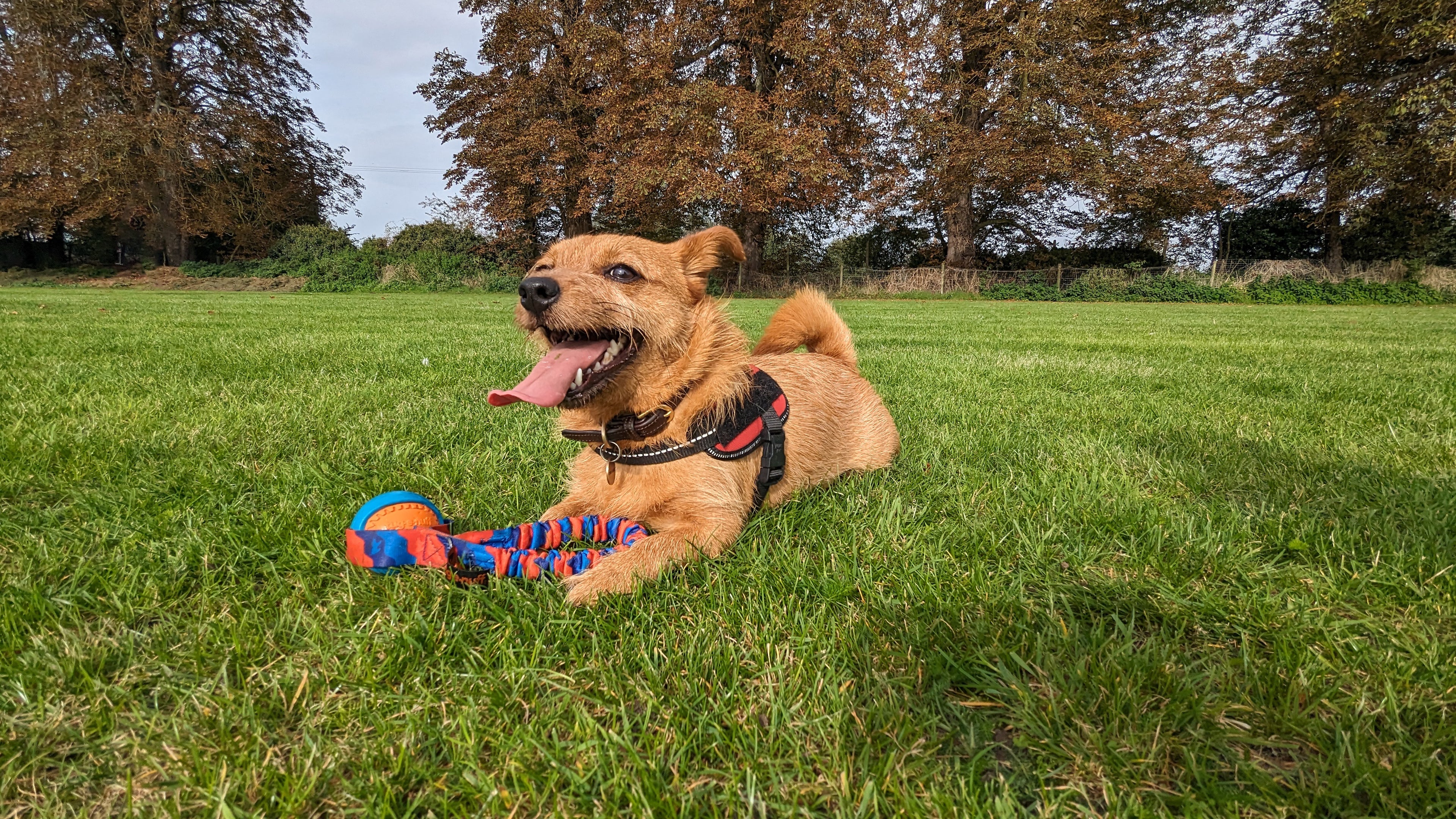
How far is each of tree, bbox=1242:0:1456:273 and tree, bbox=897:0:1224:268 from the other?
305cm

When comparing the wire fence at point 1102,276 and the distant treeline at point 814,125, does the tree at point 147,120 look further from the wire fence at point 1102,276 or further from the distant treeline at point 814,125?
the wire fence at point 1102,276

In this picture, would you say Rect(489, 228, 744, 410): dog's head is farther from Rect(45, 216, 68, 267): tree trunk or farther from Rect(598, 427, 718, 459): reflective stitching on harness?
Rect(45, 216, 68, 267): tree trunk

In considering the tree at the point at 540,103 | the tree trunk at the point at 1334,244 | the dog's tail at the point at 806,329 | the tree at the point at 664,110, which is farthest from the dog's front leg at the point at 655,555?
the tree trunk at the point at 1334,244

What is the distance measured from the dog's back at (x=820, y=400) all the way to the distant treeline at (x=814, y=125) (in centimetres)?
1928

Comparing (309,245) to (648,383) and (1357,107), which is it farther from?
(1357,107)

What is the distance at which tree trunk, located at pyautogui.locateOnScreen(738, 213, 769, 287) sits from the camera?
2691 cm

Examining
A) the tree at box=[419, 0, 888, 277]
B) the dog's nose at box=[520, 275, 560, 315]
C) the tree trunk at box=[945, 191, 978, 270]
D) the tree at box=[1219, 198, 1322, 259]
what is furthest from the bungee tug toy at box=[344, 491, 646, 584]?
the tree at box=[1219, 198, 1322, 259]

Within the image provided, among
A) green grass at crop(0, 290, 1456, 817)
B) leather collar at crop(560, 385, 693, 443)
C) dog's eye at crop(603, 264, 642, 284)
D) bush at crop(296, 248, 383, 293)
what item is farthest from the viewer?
bush at crop(296, 248, 383, 293)

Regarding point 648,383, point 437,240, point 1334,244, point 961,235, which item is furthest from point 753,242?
Result: point 1334,244

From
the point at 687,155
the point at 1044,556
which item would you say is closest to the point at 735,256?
the point at 1044,556

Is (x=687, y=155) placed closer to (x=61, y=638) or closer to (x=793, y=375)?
(x=793, y=375)

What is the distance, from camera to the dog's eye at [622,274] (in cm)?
257

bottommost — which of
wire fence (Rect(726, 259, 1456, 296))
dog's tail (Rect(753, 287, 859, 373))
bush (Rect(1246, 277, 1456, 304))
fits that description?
dog's tail (Rect(753, 287, 859, 373))

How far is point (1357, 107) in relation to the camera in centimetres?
2377
